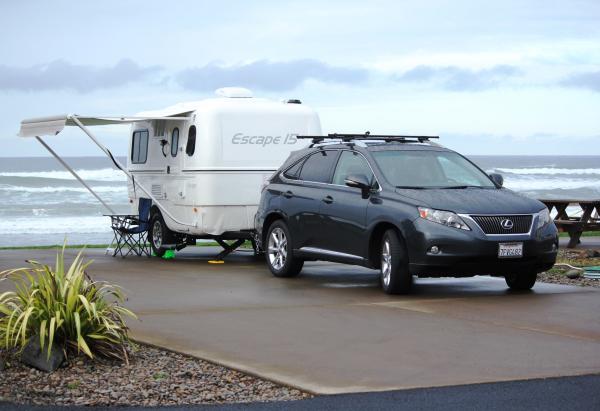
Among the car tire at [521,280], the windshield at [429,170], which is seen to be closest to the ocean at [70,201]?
the windshield at [429,170]

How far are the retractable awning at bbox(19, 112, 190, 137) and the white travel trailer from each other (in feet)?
0.05

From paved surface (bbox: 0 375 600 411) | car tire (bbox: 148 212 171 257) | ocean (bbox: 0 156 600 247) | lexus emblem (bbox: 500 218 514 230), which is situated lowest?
ocean (bbox: 0 156 600 247)

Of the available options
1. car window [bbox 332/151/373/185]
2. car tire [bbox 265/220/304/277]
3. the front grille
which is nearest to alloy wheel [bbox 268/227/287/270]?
car tire [bbox 265/220/304/277]

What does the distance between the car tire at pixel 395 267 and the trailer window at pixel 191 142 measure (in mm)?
5773

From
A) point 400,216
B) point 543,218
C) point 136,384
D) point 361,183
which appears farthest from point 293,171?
point 136,384

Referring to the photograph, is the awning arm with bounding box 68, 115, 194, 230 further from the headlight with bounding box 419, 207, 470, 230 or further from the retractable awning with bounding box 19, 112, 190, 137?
the headlight with bounding box 419, 207, 470, 230

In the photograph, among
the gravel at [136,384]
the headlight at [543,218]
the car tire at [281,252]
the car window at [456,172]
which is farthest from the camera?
the car tire at [281,252]

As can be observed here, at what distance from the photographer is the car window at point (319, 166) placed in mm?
14117

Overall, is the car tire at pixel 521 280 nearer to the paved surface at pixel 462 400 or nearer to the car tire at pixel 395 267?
the car tire at pixel 395 267

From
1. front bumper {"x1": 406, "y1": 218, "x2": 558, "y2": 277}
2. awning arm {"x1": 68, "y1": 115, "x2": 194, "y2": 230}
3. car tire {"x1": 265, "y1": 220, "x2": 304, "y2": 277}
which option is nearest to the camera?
front bumper {"x1": 406, "y1": 218, "x2": 558, "y2": 277}

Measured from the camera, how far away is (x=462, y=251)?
11922 mm

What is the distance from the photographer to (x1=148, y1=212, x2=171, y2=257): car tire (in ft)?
61.9

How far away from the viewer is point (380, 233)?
12898mm

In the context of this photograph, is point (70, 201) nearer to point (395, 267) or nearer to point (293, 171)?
point (293, 171)
